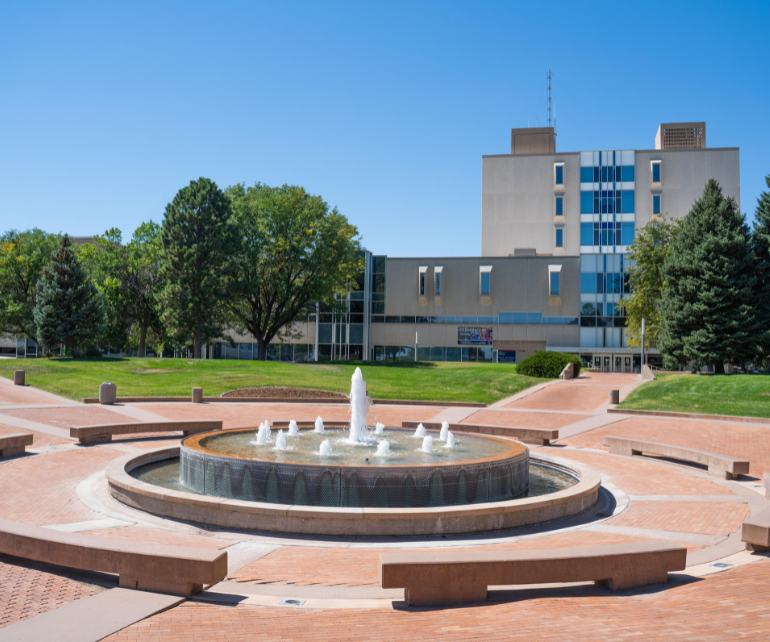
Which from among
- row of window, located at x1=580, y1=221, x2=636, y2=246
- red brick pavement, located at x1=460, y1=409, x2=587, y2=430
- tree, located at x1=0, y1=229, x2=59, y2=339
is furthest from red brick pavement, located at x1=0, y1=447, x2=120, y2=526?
row of window, located at x1=580, y1=221, x2=636, y2=246

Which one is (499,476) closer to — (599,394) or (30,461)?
(30,461)

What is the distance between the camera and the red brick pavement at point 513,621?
17.0 feet

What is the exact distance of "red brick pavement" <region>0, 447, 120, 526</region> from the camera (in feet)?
31.3

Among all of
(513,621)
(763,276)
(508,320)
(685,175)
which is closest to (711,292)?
(763,276)

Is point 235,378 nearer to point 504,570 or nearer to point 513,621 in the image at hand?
point 504,570

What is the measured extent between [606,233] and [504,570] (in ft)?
200

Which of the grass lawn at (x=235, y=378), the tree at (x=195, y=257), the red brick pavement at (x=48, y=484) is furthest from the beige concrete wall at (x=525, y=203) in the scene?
the red brick pavement at (x=48, y=484)

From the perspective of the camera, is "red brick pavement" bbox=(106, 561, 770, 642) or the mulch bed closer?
"red brick pavement" bbox=(106, 561, 770, 642)

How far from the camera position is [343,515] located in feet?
29.5

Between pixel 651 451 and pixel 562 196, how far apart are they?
51259 millimetres

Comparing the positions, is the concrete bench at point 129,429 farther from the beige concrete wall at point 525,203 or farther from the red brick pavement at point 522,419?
the beige concrete wall at point 525,203

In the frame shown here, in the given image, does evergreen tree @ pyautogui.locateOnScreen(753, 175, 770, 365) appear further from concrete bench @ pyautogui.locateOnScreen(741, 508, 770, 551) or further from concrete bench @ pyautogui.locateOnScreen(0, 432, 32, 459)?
concrete bench @ pyautogui.locateOnScreen(0, 432, 32, 459)

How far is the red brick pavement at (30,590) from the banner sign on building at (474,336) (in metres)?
52.7

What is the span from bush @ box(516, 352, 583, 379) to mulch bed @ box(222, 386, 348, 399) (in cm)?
1545
